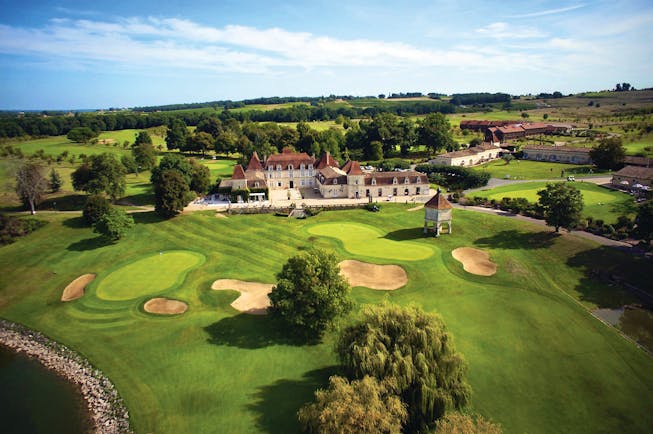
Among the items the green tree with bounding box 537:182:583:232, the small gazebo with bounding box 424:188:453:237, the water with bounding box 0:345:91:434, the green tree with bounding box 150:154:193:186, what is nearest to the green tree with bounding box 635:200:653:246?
the green tree with bounding box 537:182:583:232

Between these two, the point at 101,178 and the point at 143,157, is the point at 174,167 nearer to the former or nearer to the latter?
the point at 101,178

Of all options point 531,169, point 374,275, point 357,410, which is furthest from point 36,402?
point 531,169

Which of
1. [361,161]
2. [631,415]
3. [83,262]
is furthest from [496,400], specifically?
[361,161]

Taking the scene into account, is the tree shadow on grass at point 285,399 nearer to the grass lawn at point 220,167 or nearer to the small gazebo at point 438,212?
the small gazebo at point 438,212

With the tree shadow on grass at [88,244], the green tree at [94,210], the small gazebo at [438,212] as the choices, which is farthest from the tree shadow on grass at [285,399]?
the green tree at [94,210]

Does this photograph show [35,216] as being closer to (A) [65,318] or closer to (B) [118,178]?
(B) [118,178]

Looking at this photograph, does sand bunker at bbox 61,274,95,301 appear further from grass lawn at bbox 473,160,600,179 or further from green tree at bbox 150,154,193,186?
grass lawn at bbox 473,160,600,179

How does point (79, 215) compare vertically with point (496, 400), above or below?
above
